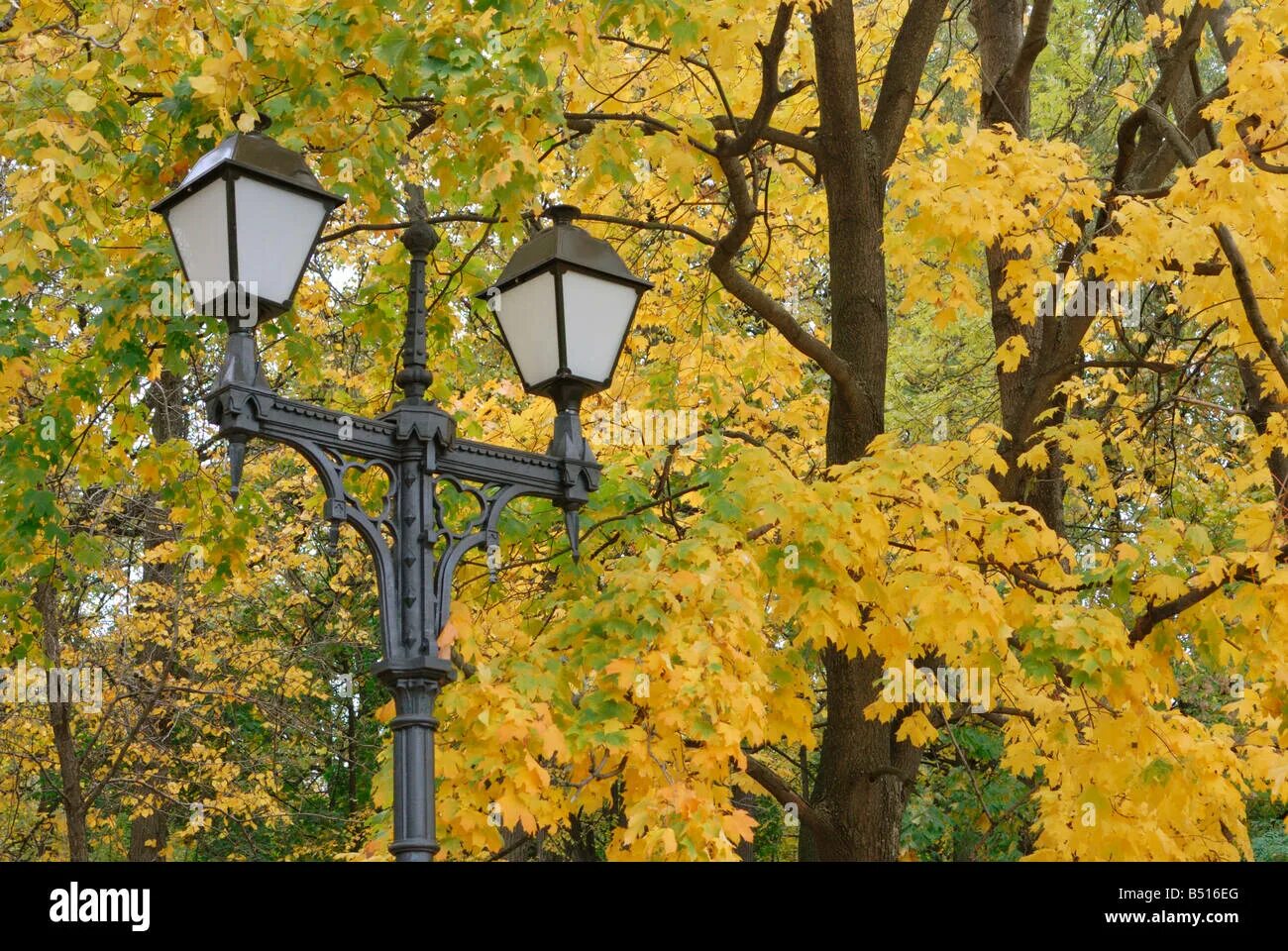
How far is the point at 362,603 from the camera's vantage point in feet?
60.5

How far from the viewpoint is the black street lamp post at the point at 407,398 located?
15.3 ft

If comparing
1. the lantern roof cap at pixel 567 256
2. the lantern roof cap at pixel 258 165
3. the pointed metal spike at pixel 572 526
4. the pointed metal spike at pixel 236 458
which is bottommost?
the pointed metal spike at pixel 572 526

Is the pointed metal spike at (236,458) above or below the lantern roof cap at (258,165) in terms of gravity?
below

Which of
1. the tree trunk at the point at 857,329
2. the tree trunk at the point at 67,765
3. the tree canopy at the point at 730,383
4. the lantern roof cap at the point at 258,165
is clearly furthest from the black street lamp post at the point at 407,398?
the tree trunk at the point at 67,765

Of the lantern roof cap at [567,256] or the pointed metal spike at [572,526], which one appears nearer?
the lantern roof cap at [567,256]

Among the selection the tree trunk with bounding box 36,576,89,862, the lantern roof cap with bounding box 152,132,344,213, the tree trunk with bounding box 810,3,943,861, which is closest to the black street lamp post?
the lantern roof cap with bounding box 152,132,344,213

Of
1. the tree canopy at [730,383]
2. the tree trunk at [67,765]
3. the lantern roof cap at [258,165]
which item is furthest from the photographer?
the tree trunk at [67,765]

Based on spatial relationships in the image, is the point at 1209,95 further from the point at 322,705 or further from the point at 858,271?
the point at 322,705

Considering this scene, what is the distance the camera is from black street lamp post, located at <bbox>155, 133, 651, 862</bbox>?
4.66m

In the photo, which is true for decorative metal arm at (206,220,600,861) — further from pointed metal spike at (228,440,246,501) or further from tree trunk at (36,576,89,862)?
tree trunk at (36,576,89,862)

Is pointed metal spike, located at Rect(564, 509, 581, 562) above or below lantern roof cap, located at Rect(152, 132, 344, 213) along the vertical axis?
below

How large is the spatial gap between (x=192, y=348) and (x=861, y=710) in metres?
4.41

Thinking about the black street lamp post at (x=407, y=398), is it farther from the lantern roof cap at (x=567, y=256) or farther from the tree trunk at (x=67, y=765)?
the tree trunk at (x=67, y=765)
